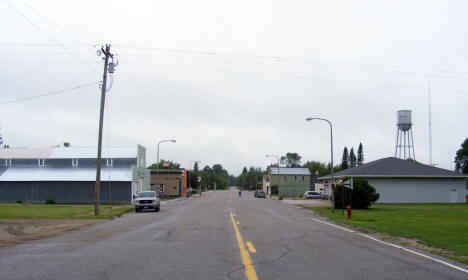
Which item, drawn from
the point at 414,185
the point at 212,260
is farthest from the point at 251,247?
the point at 414,185

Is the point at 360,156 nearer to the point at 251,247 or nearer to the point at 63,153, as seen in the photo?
the point at 63,153

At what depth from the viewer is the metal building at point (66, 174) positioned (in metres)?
50.0

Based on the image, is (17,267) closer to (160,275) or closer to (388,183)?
(160,275)

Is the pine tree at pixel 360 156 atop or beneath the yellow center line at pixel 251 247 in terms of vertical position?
atop

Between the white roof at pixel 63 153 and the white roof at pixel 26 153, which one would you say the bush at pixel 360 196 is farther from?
the white roof at pixel 26 153

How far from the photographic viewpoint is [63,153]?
55438 mm

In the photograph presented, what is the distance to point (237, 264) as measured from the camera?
923cm

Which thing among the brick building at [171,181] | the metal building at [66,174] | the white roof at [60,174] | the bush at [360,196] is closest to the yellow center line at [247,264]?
the bush at [360,196]

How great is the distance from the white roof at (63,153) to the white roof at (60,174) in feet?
6.23

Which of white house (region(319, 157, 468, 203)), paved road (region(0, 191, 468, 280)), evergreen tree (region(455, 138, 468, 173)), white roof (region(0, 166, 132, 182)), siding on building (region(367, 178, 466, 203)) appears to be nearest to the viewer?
paved road (region(0, 191, 468, 280))

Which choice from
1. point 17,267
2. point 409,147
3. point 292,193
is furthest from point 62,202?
point 292,193

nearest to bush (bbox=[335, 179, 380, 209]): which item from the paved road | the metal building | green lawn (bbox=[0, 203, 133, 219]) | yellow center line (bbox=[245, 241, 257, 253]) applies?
green lawn (bbox=[0, 203, 133, 219])

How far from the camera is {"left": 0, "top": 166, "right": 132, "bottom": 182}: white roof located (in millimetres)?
50406

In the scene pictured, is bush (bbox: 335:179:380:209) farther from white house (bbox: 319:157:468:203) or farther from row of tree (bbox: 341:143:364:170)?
row of tree (bbox: 341:143:364:170)
